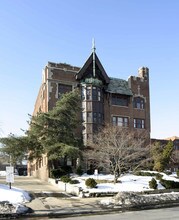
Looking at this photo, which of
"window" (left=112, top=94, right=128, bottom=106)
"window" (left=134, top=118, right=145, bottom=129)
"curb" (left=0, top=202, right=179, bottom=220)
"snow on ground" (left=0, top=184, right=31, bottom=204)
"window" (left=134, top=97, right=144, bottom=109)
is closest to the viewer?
"curb" (left=0, top=202, right=179, bottom=220)

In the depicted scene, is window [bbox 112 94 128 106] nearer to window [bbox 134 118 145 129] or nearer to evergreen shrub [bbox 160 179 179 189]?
window [bbox 134 118 145 129]

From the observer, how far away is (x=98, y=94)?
43.1m

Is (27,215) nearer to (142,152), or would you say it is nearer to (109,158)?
(109,158)

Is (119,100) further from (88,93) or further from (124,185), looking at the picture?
(124,185)

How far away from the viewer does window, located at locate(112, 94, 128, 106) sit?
45.6m

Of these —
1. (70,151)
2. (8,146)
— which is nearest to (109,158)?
(70,151)

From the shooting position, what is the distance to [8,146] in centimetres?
3331

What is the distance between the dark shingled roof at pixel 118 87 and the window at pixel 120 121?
142 inches

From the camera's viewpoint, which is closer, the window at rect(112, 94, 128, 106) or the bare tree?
the bare tree

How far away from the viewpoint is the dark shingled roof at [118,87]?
4525cm

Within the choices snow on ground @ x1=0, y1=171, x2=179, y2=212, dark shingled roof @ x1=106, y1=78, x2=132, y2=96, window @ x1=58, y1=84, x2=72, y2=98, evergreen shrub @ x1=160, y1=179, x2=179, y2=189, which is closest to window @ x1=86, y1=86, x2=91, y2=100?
window @ x1=58, y1=84, x2=72, y2=98

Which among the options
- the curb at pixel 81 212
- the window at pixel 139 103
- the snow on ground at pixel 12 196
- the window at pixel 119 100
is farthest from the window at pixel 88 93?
the curb at pixel 81 212

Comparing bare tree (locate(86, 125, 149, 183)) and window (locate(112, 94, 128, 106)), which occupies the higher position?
window (locate(112, 94, 128, 106))

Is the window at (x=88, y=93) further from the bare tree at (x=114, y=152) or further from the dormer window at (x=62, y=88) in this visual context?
the bare tree at (x=114, y=152)
